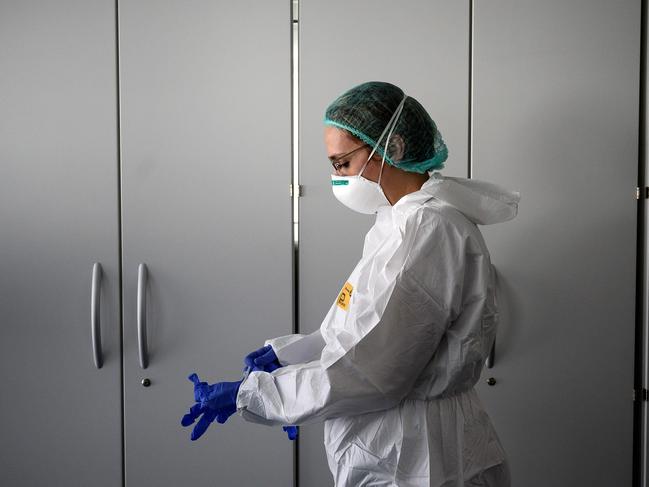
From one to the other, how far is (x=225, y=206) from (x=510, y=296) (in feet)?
3.11

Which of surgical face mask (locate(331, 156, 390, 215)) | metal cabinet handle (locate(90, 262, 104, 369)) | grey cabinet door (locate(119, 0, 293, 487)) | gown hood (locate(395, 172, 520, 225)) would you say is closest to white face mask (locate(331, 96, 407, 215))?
surgical face mask (locate(331, 156, 390, 215))

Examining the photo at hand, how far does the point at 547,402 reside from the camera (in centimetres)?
181

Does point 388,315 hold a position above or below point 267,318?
above

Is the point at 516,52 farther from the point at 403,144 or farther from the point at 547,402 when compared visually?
the point at 547,402

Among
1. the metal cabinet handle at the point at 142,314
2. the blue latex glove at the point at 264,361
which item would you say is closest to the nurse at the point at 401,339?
the blue latex glove at the point at 264,361

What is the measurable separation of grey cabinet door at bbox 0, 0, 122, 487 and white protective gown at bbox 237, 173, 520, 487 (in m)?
0.93

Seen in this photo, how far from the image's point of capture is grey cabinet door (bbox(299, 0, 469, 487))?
177cm

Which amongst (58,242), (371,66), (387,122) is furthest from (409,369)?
(58,242)

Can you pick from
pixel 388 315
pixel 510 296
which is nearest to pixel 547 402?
pixel 510 296

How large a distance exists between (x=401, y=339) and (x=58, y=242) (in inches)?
49.5

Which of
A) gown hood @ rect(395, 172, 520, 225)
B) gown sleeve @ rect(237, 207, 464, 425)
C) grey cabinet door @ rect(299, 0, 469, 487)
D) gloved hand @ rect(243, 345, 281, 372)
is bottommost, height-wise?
gloved hand @ rect(243, 345, 281, 372)

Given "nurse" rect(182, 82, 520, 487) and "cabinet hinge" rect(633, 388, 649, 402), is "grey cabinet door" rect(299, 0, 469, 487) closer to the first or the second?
"nurse" rect(182, 82, 520, 487)

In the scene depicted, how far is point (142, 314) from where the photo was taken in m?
1.77

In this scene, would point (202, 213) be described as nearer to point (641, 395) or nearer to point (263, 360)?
point (263, 360)
